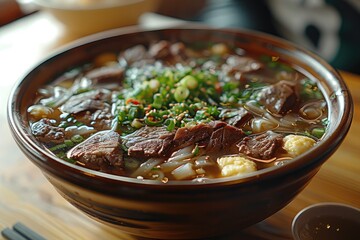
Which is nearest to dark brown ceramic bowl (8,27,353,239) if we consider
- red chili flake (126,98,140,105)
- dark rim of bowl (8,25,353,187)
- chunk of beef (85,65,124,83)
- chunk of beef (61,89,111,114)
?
dark rim of bowl (8,25,353,187)

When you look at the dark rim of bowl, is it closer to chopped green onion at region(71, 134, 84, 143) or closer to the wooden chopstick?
chopped green onion at region(71, 134, 84, 143)

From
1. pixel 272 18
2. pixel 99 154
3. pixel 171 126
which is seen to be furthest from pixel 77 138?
pixel 272 18

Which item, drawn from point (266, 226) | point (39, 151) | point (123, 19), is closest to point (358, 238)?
point (266, 226)

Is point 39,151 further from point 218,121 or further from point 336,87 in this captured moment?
point 336,87

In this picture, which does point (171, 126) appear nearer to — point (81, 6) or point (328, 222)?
point (328, 222)

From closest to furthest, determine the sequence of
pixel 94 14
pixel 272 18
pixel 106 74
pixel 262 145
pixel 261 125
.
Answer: pixel 262 145
pixel 261 125
pixel 106 74
pixel 94 14
pixel 272 18
